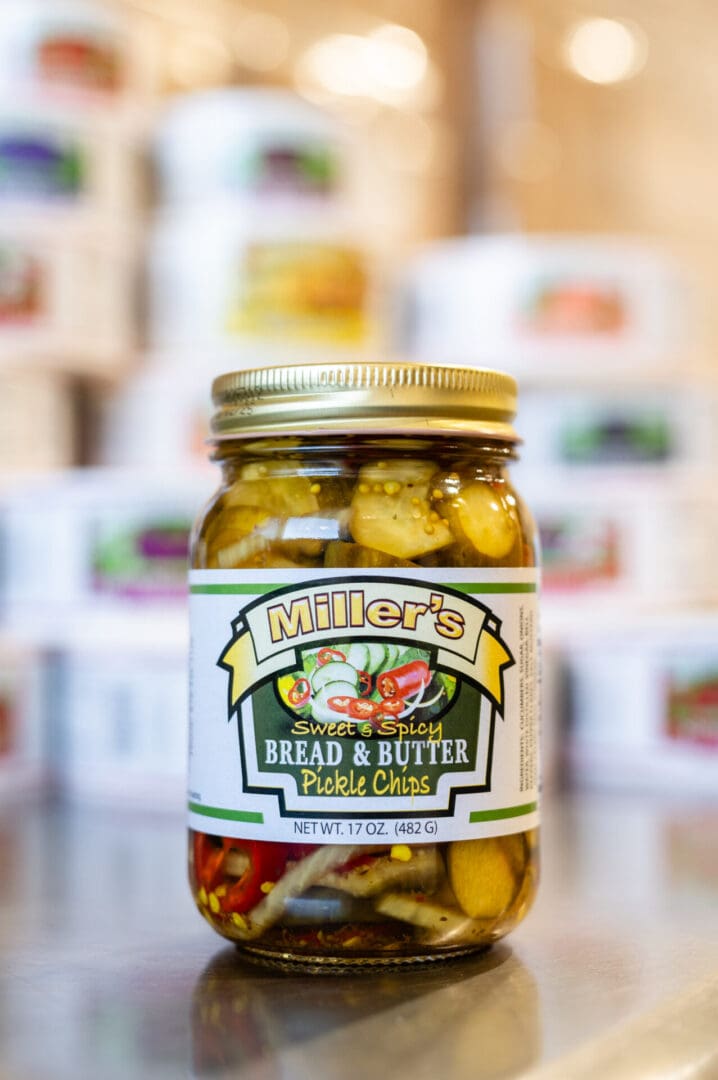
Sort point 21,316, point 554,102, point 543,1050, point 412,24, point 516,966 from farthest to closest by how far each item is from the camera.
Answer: point 554,102 < point 412,24 < point 21,316 < point 516,966 < point 543,1050

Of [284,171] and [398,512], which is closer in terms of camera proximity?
[398,512]

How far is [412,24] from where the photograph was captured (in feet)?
5.86

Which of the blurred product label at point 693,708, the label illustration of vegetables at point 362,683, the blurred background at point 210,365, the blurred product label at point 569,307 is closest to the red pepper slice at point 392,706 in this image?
the label illustration of vegetables at point 362,683

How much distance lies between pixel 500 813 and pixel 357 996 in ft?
0.31

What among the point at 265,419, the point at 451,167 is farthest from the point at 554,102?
the point at 265,419

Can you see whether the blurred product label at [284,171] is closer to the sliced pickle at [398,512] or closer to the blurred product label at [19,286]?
the blurred product label at [19,286]

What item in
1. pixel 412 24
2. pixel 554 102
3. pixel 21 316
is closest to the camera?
pixel 21 316

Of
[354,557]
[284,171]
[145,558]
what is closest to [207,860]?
[354,557]

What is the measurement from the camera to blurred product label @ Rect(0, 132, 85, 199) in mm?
1208

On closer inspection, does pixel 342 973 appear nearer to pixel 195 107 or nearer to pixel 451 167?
pixel 195 107

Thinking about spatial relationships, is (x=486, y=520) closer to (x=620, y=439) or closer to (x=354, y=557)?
(x=354, y=557)

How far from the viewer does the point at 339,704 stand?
0.55 metres

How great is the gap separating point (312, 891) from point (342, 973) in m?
0.05

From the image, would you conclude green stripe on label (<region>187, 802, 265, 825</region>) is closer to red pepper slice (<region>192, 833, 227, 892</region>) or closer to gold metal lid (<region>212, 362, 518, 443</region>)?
red pepper slice (<region>192, 833, 227, 892</region>)
